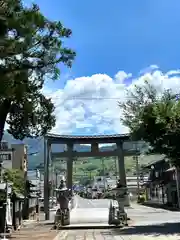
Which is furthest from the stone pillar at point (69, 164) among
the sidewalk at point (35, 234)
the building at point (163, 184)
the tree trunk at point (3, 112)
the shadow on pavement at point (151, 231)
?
the tree trunk at point (3, 112)

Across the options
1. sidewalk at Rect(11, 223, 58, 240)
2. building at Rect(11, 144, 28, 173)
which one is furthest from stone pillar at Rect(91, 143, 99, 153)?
sidewalk at Rect(11, 223, 58, 240)

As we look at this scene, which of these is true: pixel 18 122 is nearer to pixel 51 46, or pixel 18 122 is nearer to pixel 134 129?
pixel 51 46

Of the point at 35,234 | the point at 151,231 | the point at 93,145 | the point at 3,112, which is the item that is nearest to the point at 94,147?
the point at 93,145

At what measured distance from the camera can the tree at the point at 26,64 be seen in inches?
443

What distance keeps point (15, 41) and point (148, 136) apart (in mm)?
13437

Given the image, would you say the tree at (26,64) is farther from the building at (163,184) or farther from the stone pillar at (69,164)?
the stone pillar at (69,164)

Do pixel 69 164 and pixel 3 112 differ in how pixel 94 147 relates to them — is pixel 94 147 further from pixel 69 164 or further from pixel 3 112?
pixel 3 112

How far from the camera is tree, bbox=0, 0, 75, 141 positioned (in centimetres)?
1125

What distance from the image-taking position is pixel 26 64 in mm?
13922

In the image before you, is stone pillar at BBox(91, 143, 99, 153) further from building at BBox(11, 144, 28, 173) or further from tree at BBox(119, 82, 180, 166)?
tree at BBox(119, 82, 180, 166)

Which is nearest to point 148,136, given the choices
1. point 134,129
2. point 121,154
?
point 134,129

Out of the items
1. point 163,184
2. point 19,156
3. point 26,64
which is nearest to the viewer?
point 26,64

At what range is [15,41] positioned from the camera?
36.7ft

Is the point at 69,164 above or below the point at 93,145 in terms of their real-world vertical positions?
below
